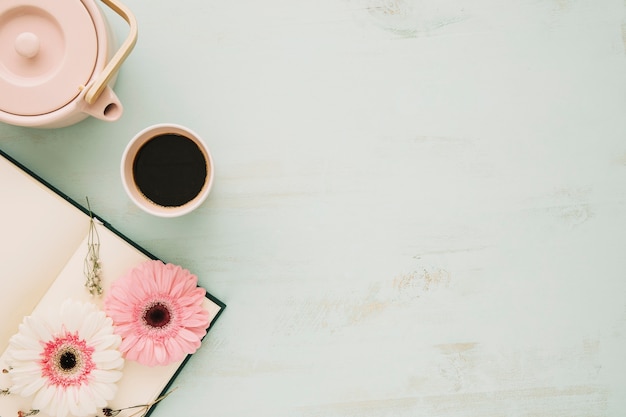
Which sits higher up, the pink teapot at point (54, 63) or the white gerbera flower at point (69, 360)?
the pink teapot at point (54, 63)

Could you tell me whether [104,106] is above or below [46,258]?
above

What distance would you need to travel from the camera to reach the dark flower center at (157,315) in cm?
57

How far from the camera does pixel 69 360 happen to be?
1.80ft

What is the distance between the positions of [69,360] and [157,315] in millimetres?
94

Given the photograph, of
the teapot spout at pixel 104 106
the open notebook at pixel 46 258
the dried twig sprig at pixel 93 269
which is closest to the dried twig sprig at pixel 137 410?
the open notebook at pixel 46 258

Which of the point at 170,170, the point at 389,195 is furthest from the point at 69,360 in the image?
the point at 389,195

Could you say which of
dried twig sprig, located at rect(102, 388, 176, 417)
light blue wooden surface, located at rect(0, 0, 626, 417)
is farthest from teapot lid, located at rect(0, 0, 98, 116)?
dried twig sprig, located at rect(102, 388, 176, 417)

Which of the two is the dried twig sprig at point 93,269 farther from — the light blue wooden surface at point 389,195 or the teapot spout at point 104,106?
the teapot spout at point 104,106

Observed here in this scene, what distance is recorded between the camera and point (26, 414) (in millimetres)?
582

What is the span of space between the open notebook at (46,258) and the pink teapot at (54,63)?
0.34ft

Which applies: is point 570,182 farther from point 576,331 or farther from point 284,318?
point 284,318

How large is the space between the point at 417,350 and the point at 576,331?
8.0 inches

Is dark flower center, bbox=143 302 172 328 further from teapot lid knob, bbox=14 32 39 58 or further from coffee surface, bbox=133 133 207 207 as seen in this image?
teapot lid knob, bbox=14 32 39 58

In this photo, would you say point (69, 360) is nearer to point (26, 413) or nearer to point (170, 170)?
point (26, 413)
